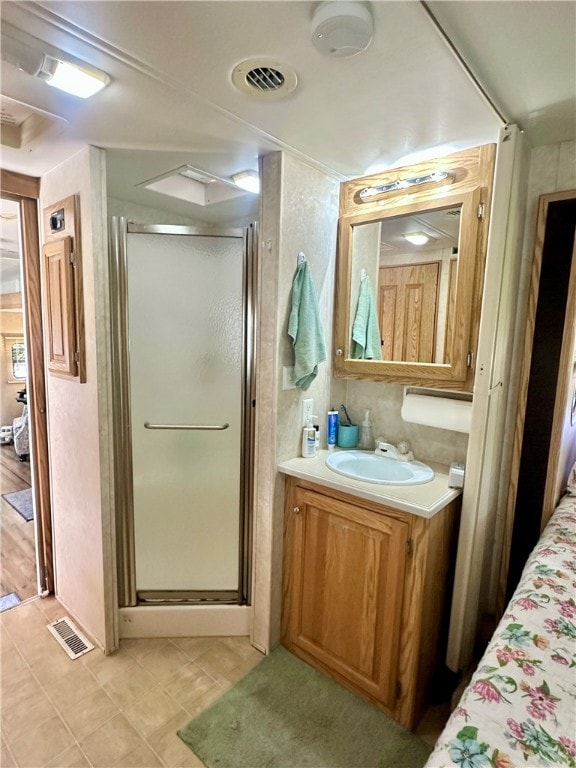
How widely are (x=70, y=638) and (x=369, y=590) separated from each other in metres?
1.56

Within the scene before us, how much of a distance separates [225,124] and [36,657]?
8.20 feet

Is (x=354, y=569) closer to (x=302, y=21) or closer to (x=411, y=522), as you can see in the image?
(x=411, y=522)

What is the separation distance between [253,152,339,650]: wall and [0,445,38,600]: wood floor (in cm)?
150

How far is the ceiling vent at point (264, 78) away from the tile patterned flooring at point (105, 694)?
7.57 ft

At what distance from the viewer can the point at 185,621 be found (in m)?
2.04

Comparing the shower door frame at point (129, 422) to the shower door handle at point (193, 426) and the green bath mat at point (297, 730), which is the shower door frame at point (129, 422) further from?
the green bath mat at point (297, 730)

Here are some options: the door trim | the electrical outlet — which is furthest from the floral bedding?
the door trim

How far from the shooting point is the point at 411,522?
4.87 ft

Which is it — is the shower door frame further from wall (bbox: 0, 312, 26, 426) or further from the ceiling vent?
wall (bbox: 0, 312, 26, 426)

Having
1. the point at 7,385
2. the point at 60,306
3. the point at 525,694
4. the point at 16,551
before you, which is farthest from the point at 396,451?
the point at 7,385

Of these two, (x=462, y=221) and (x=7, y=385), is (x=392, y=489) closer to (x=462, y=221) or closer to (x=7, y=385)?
(x=462, y=221)

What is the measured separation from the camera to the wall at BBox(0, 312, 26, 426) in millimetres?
4855

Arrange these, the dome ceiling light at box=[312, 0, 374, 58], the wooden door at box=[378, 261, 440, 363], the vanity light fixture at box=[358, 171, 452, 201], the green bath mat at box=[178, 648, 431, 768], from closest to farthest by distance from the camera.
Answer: the dome ceiling light at box=[312, 0, 374, 58], the green bath mat at box=[178, 648, 431, 768], the vanity light fixture at box=[358, 171, 452, 201], the wooden door at box=[378, 261, 440, 363]

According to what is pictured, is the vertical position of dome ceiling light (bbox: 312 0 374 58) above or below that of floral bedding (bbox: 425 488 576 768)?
above
